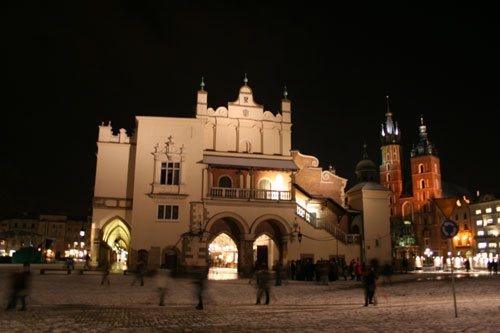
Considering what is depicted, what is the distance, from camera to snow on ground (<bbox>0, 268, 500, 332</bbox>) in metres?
11.0

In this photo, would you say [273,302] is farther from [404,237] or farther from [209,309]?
[404,237]

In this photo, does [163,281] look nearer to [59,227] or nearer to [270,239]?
[270,239]

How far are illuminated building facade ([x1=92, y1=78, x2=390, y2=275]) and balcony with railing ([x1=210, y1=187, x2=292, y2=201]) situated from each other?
8 centimetres

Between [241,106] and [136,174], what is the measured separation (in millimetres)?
10763

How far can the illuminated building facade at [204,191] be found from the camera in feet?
116

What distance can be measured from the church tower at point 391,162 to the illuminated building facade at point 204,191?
97804 millimetres

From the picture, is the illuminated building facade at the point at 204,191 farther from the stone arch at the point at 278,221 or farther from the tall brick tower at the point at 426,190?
the tall brick tower at the point at 426,190

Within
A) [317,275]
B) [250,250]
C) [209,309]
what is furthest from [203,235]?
[209,309]

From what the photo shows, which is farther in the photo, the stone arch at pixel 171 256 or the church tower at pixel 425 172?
the church tower at pixel 425 172

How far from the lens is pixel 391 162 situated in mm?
137875

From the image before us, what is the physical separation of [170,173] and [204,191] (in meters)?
3.19

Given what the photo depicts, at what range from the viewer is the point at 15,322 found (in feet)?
38.7

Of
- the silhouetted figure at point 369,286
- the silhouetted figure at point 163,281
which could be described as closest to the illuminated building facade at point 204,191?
the silhouetted figure at point 163,281

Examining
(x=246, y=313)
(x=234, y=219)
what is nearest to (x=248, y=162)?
(x=234, y=219)
